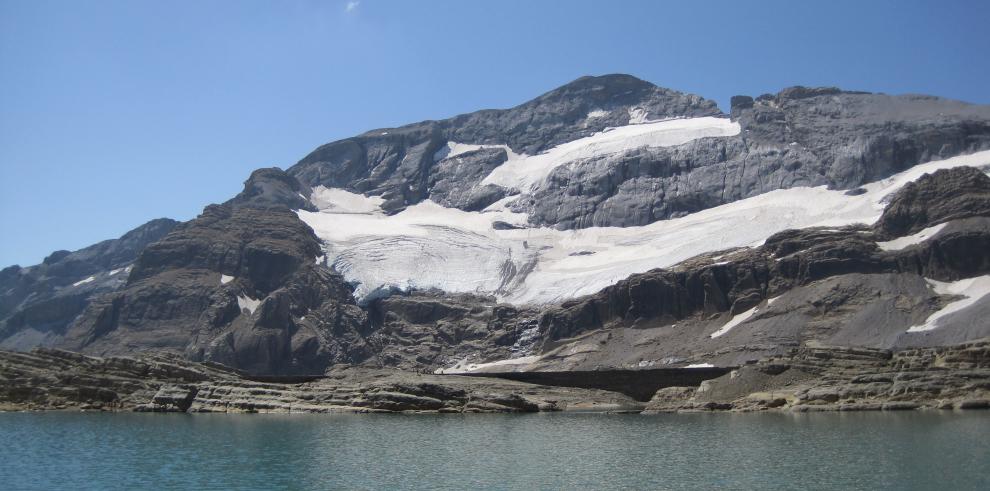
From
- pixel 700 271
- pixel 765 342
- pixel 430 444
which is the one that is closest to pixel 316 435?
pixel 430 444

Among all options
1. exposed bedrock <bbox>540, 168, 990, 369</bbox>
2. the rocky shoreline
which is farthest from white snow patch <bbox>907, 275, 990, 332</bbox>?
the rocky shoreline

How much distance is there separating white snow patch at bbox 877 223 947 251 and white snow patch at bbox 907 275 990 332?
13.3 meters

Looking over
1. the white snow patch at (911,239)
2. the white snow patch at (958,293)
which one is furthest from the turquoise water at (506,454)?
the white snow patch at (911,239)

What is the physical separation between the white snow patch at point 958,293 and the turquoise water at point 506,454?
234ft

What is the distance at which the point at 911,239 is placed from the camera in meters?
169

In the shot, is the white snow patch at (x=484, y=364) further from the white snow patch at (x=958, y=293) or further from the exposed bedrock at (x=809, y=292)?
the white snow patch at (x=958, y=293)

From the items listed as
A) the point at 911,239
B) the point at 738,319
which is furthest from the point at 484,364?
the point at 911,239

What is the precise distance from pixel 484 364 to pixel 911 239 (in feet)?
266

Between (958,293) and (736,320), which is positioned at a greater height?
(958,293)

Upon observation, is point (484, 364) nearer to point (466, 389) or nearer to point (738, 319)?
point (738, 319)

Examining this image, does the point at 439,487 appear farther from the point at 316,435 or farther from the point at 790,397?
the point at 790,397

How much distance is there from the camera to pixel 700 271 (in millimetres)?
182500

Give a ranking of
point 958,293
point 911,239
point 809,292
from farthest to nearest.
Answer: point 911,239, point 809,292, point 958,293

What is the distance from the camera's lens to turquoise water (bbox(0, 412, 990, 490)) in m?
44.0
